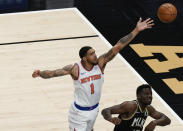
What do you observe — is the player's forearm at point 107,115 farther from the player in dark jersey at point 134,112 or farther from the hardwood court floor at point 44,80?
the hardwood court floor at point 44,80

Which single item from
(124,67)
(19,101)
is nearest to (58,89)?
(19,101)

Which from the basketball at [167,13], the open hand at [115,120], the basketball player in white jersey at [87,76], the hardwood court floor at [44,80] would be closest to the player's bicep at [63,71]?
the basketball player in white jersey at [87,76]

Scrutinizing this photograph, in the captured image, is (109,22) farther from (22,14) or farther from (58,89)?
(58,89)

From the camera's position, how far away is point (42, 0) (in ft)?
55.1

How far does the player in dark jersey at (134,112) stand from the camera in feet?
27.5

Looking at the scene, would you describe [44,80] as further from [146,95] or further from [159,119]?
[146,95]

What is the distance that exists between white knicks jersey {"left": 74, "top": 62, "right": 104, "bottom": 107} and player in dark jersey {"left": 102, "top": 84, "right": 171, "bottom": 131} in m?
0.79

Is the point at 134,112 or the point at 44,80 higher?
the point at 134,112

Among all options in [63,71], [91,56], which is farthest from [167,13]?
[63,71]

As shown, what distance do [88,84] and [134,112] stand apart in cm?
106

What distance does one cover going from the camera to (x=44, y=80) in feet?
41.9

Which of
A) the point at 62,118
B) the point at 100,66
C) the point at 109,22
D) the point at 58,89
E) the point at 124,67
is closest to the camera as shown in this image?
the point at 100,66

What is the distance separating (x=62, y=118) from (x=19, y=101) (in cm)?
109

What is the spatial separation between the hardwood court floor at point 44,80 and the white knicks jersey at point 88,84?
1688 mm
